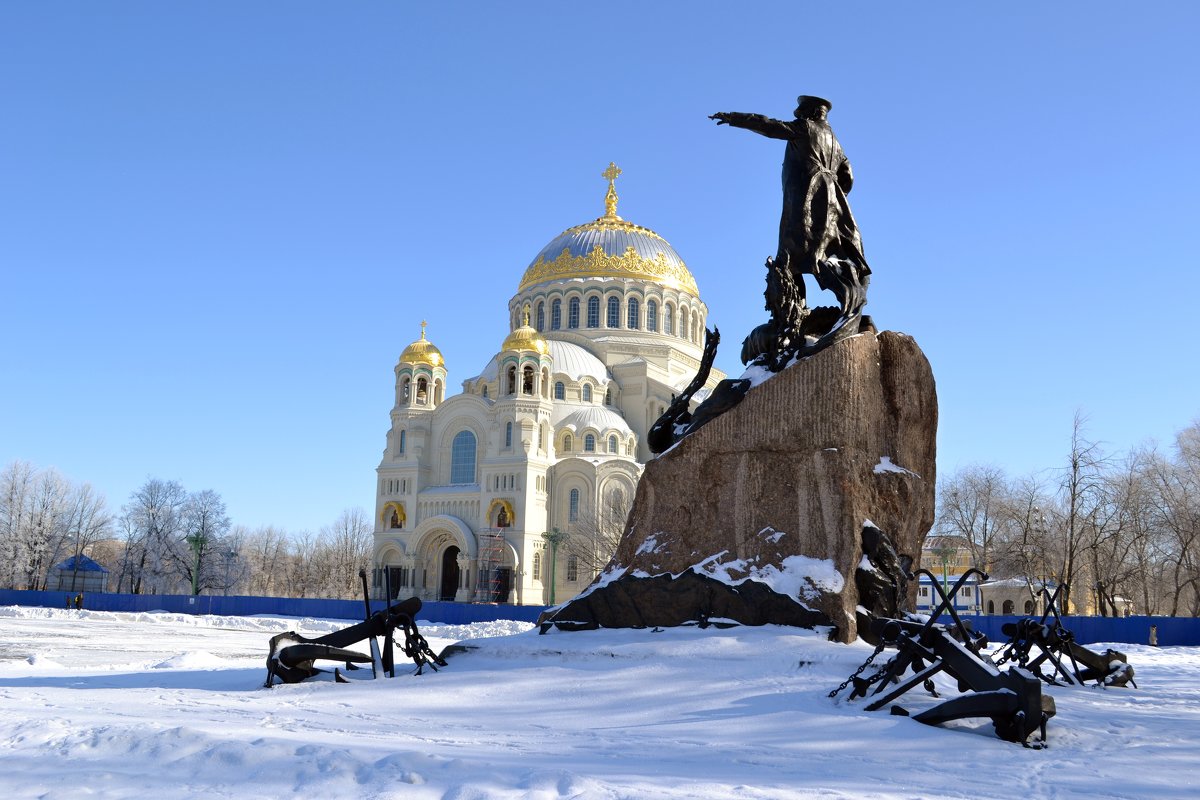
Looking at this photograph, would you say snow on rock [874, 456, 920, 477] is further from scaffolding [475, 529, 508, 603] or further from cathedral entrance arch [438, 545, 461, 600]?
cathedral entrance arch [438, 545, 461, 600]

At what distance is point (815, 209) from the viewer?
35.8 feet

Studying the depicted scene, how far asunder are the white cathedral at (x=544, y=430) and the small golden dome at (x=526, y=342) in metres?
0.07

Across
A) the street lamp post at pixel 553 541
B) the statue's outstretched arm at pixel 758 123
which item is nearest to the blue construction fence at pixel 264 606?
the street lamp post at pixel 553 541

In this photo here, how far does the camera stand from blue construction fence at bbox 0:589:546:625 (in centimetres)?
3444

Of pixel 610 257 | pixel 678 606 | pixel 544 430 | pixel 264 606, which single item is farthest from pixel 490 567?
pixel 678 606

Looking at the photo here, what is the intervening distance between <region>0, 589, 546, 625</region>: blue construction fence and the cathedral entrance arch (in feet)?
20.2

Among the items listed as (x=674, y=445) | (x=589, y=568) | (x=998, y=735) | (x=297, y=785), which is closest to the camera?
(x=297, y=785)

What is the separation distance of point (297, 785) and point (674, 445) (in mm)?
6121

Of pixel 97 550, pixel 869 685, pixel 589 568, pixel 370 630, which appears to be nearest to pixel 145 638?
pixel 370 630

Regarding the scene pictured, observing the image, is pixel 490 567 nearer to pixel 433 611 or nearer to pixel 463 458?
pixel 463 458

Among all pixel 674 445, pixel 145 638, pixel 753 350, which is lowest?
pixel 145 638

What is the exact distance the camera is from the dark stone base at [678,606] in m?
8.89

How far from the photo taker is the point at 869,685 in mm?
7195

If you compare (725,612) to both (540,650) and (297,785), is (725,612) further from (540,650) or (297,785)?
(297,785)
